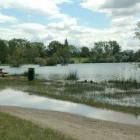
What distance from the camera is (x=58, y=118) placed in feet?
62.6

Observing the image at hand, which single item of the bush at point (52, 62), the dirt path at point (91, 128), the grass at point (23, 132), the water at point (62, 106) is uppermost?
the grass at point (23, 132)

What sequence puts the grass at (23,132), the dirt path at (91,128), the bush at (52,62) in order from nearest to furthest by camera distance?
the grass at (23,132) < the dirt path at (91,128) < the bush at (52,62)

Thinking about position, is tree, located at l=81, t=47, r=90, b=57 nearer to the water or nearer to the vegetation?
the vegetation

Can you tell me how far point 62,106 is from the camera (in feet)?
82.5

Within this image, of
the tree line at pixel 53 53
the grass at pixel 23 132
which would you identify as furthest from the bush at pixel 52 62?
the grass at pixel 23 132

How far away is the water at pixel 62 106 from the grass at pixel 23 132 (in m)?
6.19

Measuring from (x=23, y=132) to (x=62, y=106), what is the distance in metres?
12.3

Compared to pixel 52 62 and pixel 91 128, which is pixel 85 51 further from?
pixel 91 128

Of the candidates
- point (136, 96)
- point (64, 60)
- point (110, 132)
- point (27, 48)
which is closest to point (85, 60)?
point (64, 60)

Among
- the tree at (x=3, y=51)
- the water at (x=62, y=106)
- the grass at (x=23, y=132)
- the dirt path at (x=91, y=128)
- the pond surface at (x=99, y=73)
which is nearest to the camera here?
the grass at (x=23, y=132)

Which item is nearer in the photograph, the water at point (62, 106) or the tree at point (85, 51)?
the water at point (62, 106)

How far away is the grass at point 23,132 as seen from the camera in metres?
12.1

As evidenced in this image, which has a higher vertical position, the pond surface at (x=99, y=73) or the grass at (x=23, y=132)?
the grass at (x=23, y=132)

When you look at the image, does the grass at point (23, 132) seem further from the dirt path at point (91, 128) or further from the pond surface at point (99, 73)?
the pond surface at point (99, 73)
